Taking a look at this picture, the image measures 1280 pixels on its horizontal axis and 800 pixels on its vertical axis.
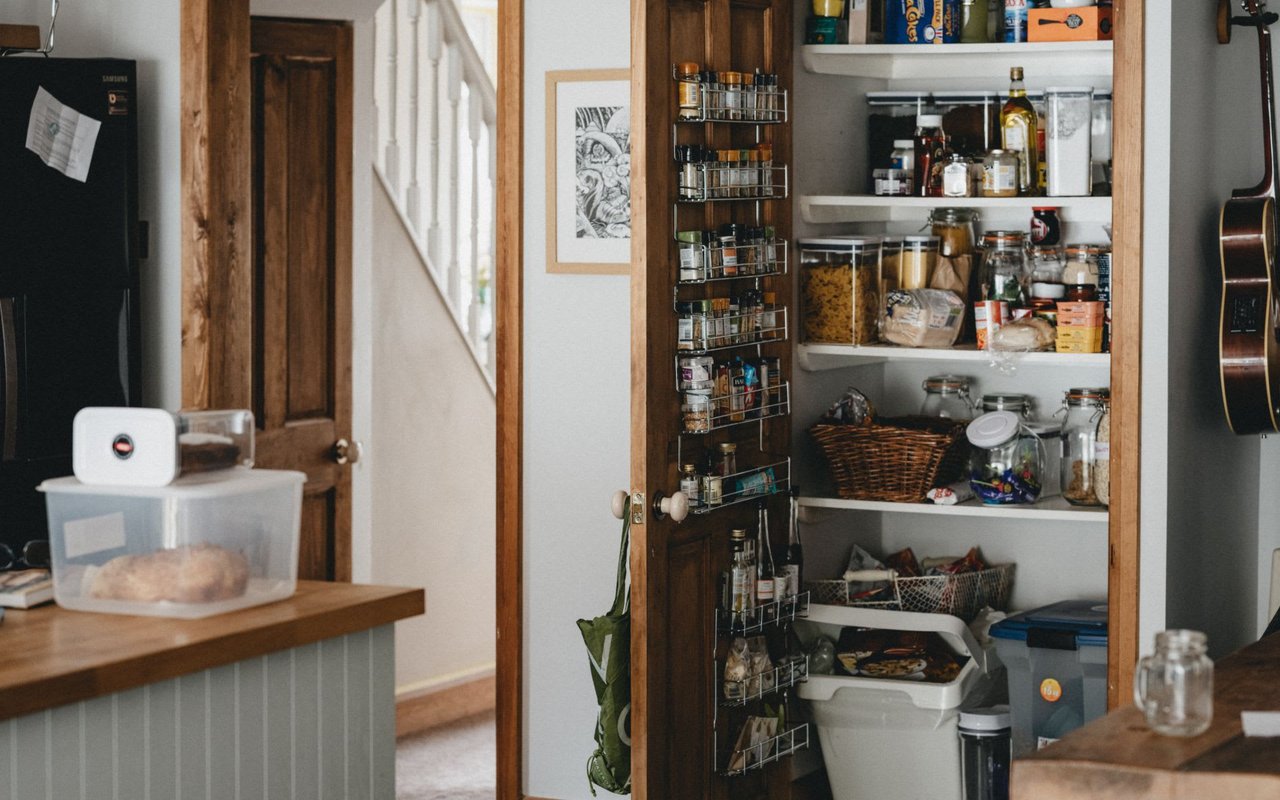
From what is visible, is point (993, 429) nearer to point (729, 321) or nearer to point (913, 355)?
Result: point (913, 355)

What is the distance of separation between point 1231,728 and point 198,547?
1.59 m

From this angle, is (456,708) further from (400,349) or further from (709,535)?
(709,535)

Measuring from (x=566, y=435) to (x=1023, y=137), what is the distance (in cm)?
135

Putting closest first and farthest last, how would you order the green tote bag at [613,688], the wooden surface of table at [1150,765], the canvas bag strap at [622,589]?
the wooden surface of table at [1150,765]
the green tote bag at [613,688]
the canvas bag strap at [622,589]

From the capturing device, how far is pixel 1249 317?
12.0 feet

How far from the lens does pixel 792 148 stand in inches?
155

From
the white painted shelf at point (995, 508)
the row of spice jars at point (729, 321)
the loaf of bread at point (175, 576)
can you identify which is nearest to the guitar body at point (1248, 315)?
the white painted shelf at point (995, 508)

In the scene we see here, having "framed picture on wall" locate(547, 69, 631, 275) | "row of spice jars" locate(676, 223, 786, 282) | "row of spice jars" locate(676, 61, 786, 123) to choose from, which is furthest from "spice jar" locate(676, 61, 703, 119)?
"framed picture on wall" locate(547, 69, 631, 275)

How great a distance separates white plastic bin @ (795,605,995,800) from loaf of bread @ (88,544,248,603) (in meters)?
1.77

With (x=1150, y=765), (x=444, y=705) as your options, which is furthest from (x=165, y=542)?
(x=444, y=705)

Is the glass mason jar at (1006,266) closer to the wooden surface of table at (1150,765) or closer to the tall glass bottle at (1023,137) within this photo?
the tall glass bottle at (1023,137)

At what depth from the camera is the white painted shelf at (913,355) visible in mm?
3748

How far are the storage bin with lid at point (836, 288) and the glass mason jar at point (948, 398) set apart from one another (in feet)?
1.01

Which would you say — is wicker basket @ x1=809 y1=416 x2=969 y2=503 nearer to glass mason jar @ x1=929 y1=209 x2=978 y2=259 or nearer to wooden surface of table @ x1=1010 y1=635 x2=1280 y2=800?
glass mason jar @ x1=929 y1=209 x2=978 y2=259
